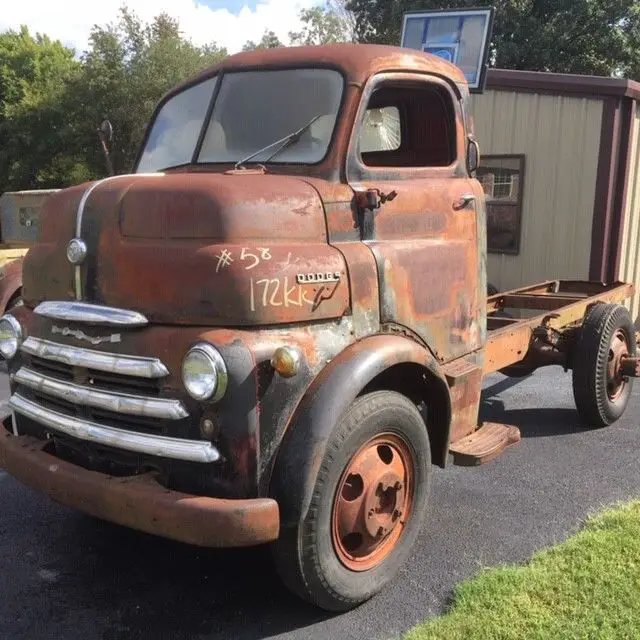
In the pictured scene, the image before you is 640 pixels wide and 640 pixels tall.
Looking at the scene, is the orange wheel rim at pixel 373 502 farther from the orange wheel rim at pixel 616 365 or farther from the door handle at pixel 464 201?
the orange wheel rim at pixel 616 365

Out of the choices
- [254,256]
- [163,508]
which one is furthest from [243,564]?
[254,256]

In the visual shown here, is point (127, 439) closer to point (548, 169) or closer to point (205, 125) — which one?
point (205, 125)

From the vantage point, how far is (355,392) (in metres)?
2.99

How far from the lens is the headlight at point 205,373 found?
107 inches

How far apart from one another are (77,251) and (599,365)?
3.98m

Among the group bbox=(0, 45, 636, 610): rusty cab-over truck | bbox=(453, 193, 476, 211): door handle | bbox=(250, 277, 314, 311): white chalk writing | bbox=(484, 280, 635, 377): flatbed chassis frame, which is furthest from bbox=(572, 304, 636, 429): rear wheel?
bbox=(250, 277, 314, 311): white chalk writing

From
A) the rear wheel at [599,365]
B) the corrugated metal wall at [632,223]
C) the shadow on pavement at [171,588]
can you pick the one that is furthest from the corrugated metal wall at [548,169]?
the shadow on pavement at [171,588]

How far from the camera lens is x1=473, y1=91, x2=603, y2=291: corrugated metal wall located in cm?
941

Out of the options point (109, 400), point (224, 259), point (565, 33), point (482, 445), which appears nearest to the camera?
point (224, 259)

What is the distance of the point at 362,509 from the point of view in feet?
10.5

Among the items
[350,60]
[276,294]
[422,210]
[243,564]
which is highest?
[350,60]

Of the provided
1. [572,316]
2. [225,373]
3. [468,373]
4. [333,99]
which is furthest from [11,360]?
[572,316]

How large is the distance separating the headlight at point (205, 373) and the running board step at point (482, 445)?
1.60m

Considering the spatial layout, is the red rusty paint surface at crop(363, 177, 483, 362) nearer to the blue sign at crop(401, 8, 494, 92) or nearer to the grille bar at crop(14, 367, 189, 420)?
the grille bar at crop(14, 367, 189, 420)
